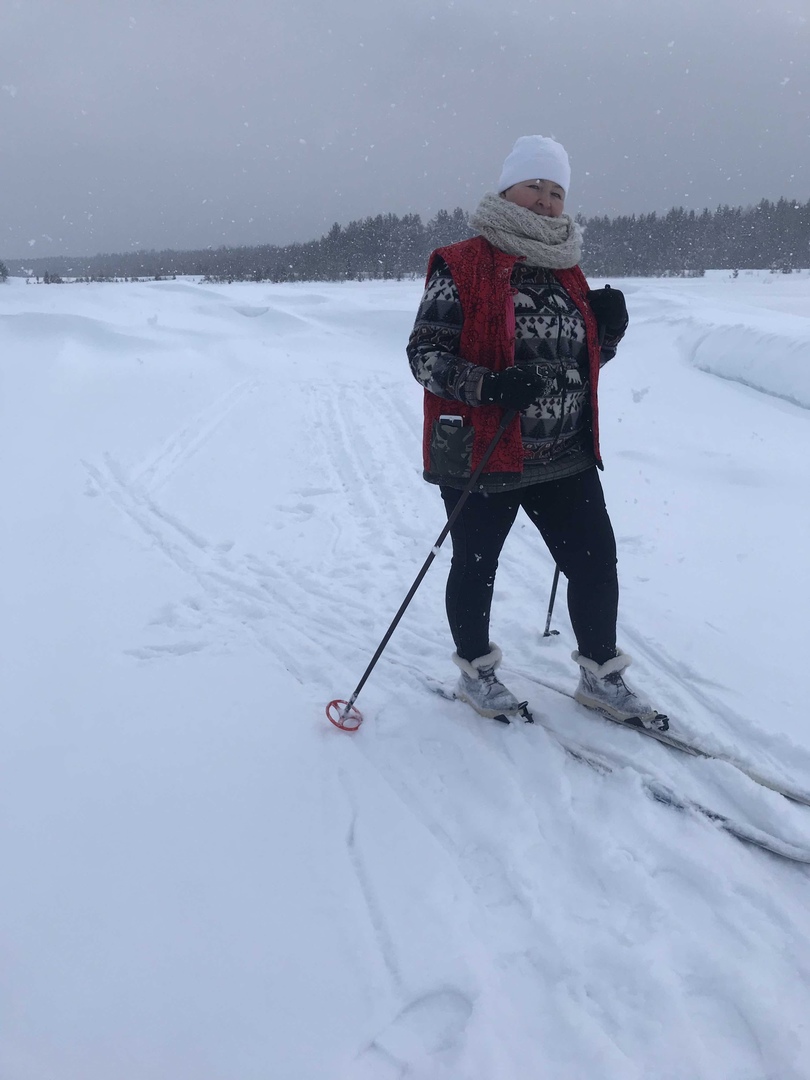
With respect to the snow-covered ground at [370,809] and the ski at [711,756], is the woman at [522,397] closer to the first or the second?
the ski at [711,756]

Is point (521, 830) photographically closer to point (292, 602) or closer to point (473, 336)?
point (473, 336)

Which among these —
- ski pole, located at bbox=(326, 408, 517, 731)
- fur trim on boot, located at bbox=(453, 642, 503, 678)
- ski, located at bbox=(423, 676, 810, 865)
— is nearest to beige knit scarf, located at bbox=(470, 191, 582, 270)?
ski pole, located at bbox=(326, 408, 517, 731)

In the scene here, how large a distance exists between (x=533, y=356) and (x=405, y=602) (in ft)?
3.26

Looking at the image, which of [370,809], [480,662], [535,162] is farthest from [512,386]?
[370,809]

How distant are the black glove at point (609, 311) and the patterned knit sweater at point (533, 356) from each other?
0.12 meters

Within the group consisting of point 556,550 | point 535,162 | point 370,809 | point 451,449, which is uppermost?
point 535,162

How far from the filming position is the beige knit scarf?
1.98m

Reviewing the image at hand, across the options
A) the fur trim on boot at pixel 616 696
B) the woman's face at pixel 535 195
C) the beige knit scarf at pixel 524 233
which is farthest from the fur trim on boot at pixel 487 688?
the woman's face at pixel 535 195

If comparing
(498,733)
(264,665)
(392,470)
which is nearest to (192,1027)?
(498,733)

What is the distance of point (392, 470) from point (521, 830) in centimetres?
415

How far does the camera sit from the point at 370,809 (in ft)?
6.79

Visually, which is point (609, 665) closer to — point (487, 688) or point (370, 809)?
point (487, 688)

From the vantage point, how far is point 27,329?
962 centimetres

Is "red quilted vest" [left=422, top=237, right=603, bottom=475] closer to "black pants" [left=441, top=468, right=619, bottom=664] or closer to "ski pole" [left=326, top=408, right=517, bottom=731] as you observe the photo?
"ski pole" [left=326, top=408, right=517, bottom=731]
